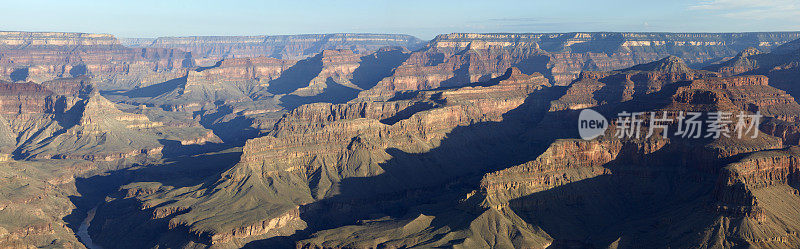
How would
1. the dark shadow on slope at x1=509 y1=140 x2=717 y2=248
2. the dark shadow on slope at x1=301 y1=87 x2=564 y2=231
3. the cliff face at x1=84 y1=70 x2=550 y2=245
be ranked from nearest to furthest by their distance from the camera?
the dark shadow on slope at x1=509 y1=140 x2=717 y2=248
the cliff face at x1=84 y1=70 x2=550 y2=245
the dark shadow on slope at x1=301 y1=87 x2=564 y2=231

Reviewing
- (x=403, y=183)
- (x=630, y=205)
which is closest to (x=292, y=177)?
(x=403, y=183)

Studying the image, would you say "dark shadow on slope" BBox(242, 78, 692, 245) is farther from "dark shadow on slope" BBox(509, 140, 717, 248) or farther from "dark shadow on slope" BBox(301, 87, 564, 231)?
"dark shadow on slope" BBox(509, 140, 717, 248)

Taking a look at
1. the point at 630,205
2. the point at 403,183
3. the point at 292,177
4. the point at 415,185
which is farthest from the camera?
the point at 403,183

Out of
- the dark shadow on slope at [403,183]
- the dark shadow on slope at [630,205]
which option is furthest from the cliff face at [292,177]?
the dark shadow on slope at [630,205]

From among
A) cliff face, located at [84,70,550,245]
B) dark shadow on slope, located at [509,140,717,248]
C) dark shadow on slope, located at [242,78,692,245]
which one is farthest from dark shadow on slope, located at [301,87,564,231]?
dark shadow on slope, located at [509,140,717,248]

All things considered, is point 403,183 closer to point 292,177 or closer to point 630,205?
point 292,177

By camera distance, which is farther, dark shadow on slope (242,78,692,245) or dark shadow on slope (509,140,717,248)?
dark shadow on slope (242,78,692,245)

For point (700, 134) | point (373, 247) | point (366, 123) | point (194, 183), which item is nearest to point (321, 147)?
point (366, 123)

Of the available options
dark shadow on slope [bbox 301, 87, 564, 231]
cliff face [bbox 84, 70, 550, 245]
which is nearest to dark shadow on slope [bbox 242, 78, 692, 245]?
dark shadow on slope [bbox 301, 87, 564, 231]

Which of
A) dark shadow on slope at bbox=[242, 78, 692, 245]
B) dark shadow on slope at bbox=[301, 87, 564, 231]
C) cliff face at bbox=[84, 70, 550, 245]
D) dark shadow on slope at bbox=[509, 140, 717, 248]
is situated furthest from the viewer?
dark shadow on slope at bbox=[301, 87, 564, 231]

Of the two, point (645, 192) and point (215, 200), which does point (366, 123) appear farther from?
point (645, 192)

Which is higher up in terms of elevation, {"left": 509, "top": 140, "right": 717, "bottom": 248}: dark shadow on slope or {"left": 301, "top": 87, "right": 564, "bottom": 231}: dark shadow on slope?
{"left": 509, "top": 140, "right": 717, "bottom": 248}: dark shadow on slope
